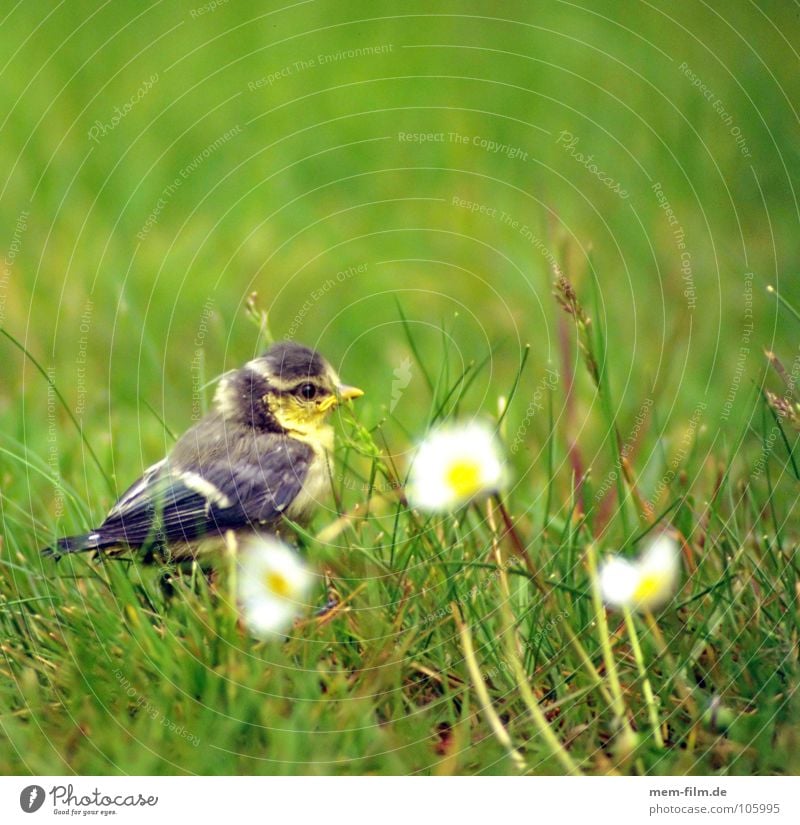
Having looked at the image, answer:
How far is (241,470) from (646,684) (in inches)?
40.7

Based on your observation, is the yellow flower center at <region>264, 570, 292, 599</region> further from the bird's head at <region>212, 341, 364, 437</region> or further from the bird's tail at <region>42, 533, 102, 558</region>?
the bird's head at <region>212, 341, 364, 437</region>

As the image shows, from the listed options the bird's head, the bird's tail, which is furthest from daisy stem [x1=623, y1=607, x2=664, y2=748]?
the bird's tail

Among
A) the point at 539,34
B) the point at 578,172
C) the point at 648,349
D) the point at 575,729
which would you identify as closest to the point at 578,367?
the point at 648,349

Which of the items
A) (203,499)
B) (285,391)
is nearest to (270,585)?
(203,499)

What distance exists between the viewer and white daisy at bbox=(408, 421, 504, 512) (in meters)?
2.08

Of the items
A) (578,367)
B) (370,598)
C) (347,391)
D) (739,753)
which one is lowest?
(739,753)

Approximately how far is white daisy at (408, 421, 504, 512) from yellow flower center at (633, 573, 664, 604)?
1.01ft

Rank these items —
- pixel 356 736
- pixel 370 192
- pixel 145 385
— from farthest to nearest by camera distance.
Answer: pixel 370 192 → pixel 145 385 → pixel 356 736

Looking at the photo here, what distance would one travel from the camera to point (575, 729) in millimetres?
1831

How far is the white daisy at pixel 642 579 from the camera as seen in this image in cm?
195

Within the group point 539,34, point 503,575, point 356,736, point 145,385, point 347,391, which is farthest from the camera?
point 145,385
